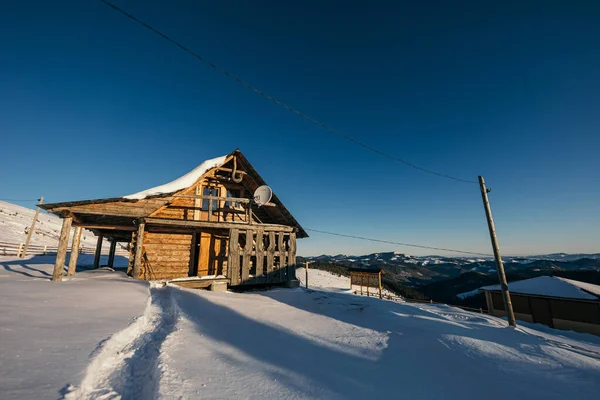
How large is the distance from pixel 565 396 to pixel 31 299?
9434 mm

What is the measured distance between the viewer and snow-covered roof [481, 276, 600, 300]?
1878 cm

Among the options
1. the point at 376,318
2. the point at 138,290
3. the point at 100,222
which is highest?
the point at 100,222

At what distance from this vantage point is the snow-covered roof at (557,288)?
1878cm

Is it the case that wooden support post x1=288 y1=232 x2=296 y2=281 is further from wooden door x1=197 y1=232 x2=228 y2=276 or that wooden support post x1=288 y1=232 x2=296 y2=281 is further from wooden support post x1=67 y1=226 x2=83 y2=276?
wooden support post x1=67 y1=226 x2=83 y2=276

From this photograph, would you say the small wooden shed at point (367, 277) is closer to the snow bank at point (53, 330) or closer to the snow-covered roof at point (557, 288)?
the snow-covered roof at point (557, 288)

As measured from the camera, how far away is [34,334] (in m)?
3.23

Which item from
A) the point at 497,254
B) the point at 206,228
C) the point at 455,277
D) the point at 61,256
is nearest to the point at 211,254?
the point at 206,228

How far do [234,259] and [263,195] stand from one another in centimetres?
351

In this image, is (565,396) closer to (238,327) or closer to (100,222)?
(238,327)

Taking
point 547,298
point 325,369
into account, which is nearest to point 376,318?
point 325,369

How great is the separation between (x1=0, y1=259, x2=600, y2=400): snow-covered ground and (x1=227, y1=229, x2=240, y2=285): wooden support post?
4.81m

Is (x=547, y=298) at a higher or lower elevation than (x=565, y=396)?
lower

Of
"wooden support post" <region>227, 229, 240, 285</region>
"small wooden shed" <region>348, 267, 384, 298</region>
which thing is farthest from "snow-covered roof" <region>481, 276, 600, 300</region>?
"wooden support post" <region>227, 229, 240, 285</region>

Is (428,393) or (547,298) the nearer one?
(428,393)
